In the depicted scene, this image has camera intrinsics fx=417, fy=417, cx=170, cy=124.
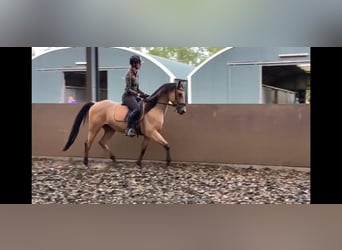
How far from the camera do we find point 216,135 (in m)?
3.21

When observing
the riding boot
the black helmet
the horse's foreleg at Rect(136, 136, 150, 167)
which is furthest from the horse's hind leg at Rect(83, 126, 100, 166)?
the black helmet

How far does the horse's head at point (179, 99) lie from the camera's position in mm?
3217

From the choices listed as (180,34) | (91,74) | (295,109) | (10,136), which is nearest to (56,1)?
(91,74)

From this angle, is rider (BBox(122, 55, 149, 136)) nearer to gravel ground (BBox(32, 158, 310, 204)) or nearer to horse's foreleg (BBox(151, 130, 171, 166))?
horse's foreleg (BBox(151, 130, 171, 166))

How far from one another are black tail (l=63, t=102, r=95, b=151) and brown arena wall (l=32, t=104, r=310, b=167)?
0.03 m

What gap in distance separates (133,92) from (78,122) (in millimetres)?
496

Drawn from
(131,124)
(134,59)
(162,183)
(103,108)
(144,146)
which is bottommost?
(162,183)

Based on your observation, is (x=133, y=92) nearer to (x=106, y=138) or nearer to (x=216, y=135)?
(x=106, y=138)

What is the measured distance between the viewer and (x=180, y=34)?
2.86 meters

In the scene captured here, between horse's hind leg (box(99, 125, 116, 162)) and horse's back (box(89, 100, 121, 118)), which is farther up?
horse's back (box(89, 100, 121, 118))

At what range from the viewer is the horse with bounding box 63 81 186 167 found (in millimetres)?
3221

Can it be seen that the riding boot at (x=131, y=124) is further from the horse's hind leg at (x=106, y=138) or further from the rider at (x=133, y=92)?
the horse's hind leg at (x=106, y=138)

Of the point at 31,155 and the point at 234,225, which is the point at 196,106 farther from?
the point at 31,155

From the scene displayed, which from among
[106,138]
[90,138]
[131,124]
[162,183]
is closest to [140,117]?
[131,124]
